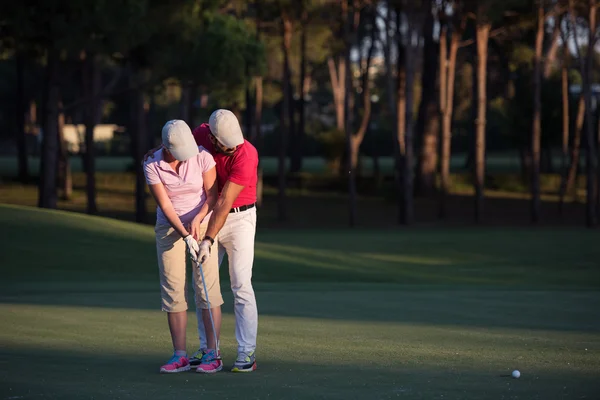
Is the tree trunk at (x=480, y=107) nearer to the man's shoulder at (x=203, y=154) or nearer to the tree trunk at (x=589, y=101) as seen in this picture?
the tree trunk at (x=589, y=101)

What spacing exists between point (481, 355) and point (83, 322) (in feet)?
15.0

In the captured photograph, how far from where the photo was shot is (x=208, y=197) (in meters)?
9.74

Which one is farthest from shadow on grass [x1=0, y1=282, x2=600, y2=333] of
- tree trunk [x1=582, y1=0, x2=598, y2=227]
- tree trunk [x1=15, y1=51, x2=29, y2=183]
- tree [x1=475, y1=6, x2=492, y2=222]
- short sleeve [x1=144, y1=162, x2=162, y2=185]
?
tree trunk [x1=15, y1=51, x2=29, y2=183]

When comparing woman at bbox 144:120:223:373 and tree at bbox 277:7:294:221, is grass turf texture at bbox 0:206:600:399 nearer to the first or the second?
woman at bbox 144:120:223:373

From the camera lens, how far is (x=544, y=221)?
49.0 metres

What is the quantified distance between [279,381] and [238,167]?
5.56 feet

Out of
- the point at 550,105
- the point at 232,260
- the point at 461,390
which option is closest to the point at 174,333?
the point at 232,260

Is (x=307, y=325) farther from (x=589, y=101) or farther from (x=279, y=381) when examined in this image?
(x=589, y=101)

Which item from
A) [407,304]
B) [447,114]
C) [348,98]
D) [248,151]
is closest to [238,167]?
[248,151]

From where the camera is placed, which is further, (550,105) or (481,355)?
(550,105)

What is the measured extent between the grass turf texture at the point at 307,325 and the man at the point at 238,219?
0.34m

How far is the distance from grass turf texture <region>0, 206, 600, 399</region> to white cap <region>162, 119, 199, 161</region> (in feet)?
5.71

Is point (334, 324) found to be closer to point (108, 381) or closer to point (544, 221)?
point (108, 381)

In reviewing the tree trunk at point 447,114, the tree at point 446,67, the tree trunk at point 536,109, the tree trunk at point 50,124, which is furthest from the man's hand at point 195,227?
the tree trunk at point 447,114
